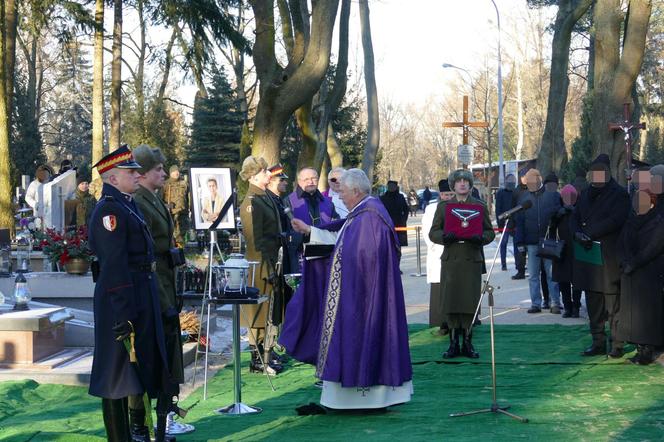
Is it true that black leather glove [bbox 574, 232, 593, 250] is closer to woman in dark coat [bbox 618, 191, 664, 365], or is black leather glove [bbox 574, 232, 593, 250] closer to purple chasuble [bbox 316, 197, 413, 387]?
woman in dark coat [bbox 618, 191, 664, 365]

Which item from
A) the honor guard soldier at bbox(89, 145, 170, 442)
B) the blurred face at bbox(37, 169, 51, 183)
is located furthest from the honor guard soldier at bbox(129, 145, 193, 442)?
the blurred face at bbox(37, 169, 51, 183)

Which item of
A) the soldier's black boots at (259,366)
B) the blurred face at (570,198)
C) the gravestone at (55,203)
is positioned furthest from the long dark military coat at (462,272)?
the gravestone at (55,203)

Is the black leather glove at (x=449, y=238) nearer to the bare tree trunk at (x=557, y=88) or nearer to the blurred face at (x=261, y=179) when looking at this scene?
the blurred face at (x=261, y=179)

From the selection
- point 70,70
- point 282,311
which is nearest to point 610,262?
point 282,311

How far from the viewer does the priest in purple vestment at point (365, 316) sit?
26.3 feet

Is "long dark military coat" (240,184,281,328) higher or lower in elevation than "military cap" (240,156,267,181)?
lower

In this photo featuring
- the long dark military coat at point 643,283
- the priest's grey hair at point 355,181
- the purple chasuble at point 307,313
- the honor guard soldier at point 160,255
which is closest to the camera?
the honor guard soldier at point 160,255

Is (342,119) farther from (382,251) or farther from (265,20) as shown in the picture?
(382,251)

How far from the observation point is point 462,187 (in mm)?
10977

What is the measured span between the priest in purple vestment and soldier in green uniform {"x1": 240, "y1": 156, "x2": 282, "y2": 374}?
72.7 inches

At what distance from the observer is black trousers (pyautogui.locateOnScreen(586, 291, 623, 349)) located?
10.9 metres

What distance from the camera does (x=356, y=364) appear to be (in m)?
8.02

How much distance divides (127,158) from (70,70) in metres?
52.7

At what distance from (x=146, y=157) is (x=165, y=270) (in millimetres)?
820
